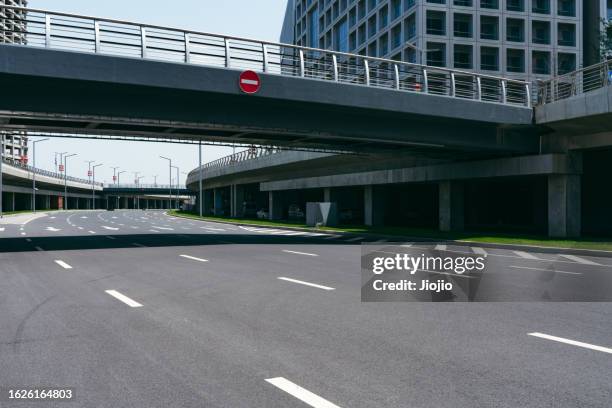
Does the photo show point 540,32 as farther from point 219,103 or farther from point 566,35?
point 219,103

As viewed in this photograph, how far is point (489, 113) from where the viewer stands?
26.4 meters

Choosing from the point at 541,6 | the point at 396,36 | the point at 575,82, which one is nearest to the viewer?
the point at 575,82

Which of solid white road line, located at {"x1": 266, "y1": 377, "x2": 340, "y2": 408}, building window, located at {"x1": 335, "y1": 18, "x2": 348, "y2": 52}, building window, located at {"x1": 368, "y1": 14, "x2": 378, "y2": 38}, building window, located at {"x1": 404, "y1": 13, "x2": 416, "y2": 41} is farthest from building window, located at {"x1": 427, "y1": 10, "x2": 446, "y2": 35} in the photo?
solid white road line, located at {"x1": 266, "y1": 377, "x2": 340, "y2": 408}

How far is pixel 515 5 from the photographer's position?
198ft

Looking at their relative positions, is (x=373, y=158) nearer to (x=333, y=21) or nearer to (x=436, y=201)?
(x=436, y=201)

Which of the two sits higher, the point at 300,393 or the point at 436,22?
the point at 436,22

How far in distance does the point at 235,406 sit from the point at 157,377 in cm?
116

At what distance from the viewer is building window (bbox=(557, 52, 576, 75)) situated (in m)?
60.9

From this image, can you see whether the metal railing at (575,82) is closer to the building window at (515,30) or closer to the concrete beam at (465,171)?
the concrete beam at (465,171)

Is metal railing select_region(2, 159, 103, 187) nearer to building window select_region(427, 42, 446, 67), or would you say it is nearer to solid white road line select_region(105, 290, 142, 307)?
building window select_region(427, 42, 446, 67)

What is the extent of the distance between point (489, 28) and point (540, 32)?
20.3 feet

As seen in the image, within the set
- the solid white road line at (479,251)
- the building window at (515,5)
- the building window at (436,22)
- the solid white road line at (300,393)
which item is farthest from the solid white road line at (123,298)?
the building window at (515,5)

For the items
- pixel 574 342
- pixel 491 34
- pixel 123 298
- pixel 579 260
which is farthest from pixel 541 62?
pixel 123 298

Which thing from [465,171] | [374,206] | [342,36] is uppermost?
[342,36]
